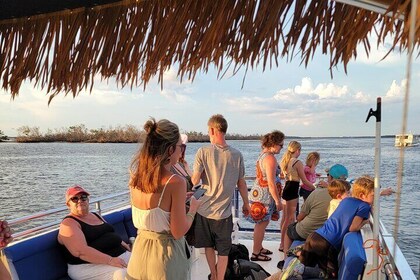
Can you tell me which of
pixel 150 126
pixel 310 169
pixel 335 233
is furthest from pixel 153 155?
pixel 310 169

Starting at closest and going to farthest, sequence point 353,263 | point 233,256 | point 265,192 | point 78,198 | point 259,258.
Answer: point 353,263
point 78,198
point 233,256
point 265,192
point 259,258

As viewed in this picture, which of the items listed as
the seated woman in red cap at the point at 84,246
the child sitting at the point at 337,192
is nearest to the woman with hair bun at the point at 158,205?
the seated woman in red cap at the point at 84,246

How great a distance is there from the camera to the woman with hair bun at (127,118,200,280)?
6.77 ft

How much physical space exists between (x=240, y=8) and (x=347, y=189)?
7.95 feet

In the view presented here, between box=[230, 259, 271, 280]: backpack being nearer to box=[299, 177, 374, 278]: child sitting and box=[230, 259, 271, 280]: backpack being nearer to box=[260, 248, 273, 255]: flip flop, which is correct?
box=[299, 177, 374, 278]: child sitting

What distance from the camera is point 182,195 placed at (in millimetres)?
2076

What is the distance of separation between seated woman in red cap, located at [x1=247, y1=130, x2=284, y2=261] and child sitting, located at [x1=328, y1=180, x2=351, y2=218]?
1.96 ft

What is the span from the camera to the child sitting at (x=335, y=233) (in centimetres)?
303

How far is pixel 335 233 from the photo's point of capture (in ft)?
10.1

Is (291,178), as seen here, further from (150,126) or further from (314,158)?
(150,126)

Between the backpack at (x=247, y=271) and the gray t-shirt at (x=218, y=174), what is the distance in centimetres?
51

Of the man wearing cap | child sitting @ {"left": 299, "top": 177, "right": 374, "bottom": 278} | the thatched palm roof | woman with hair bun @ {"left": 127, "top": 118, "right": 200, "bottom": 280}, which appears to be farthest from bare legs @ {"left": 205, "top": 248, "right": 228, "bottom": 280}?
the thatched palm roof

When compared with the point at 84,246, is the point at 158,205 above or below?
above

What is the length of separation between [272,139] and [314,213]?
74 cm
